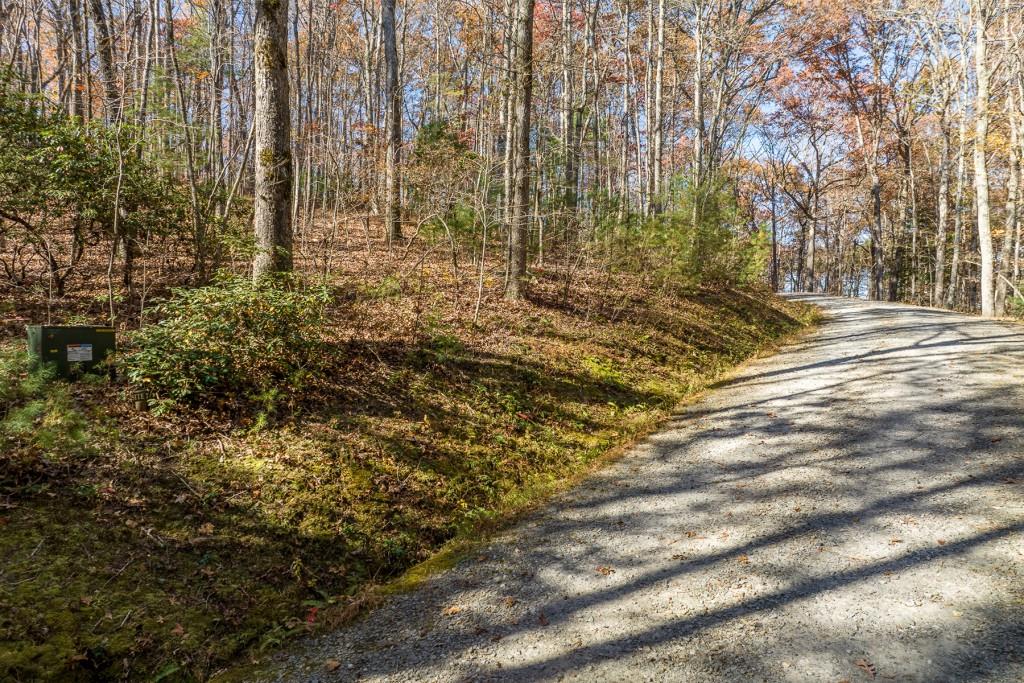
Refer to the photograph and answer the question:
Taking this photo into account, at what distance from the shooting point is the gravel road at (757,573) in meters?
2.79

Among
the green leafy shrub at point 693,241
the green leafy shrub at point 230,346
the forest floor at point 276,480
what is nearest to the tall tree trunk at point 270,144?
the green leafy shrub at point 230,346

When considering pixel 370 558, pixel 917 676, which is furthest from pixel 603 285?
pixel 917 676

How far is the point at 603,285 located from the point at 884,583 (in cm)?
946

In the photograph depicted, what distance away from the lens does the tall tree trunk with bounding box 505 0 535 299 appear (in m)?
9.62

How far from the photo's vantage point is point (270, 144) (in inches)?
253

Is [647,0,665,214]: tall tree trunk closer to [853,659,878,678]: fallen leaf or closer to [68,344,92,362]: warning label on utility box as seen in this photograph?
[68,344,92,362]: warning label on utility box

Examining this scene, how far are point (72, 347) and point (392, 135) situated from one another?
10012mm

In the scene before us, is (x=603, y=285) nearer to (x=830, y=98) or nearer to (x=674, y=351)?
(x=674, y=351)

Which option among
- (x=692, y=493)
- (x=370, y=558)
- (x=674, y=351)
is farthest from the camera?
(x=674, y=351)

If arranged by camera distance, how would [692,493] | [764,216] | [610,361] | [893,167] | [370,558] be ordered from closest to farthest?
[370,558]
[692,493]
[610,361]
[893,167]
[764,216]

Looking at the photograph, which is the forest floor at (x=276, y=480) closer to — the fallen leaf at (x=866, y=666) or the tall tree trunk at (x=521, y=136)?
the tall tree trunk at (x=521, y=136)

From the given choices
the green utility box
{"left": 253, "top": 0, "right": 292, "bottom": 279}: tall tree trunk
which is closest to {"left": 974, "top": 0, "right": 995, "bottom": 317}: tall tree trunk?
{"left": 253, "top": 0, "right": 292, "bottom": 279}: tall tree trunk

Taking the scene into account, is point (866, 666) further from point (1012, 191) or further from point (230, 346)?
point (1012, 191)

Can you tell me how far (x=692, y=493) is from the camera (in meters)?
4.86
